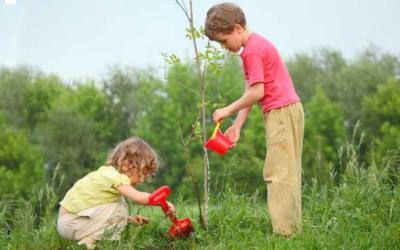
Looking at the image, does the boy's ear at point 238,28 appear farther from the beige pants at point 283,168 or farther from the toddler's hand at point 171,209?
the toddler's hand at point 171,209

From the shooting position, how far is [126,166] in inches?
172

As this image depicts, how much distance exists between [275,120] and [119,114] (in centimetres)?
3243

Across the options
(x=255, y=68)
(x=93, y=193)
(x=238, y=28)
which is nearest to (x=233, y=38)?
(x=238, y=28)

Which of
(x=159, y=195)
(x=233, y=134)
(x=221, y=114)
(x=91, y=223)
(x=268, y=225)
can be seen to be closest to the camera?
(x=159, y=195)

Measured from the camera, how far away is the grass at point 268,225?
155 inches

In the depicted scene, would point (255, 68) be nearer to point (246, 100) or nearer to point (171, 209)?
point (246, 100)

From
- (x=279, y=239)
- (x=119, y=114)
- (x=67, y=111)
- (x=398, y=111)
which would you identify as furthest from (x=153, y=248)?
(x=119, y=114)

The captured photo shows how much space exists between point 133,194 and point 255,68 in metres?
1.03

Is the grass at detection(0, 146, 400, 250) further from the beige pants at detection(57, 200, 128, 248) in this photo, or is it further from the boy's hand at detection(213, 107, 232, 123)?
the boy's hand at detection(213, 107, 232, 123)

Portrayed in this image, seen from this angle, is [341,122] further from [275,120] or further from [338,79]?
[275,120]

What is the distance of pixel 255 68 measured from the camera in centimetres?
423

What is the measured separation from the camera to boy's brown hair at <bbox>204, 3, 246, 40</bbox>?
4258 mm

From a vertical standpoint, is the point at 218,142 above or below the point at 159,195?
above

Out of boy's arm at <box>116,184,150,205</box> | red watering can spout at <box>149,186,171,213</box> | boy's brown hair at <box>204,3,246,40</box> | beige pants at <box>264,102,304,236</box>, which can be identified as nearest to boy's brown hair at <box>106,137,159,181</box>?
boy's arm at <box>116,184,150,205</box>
